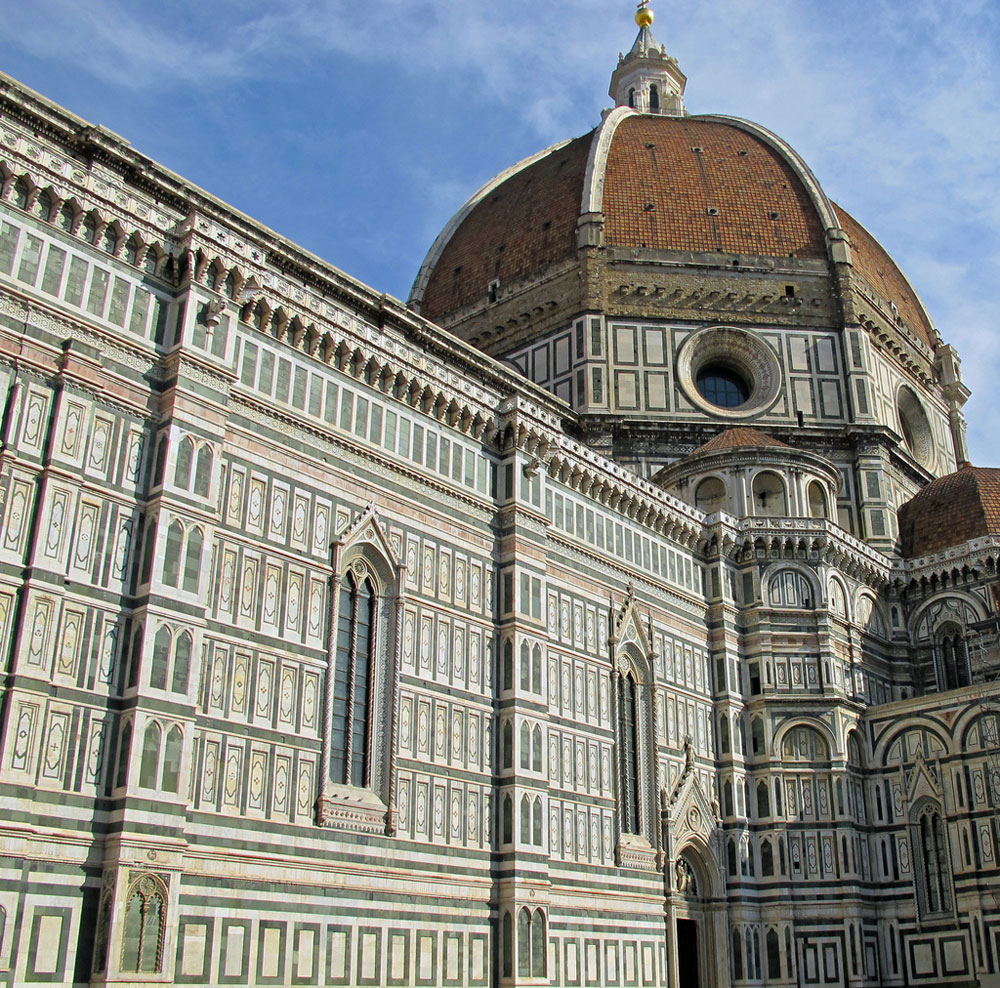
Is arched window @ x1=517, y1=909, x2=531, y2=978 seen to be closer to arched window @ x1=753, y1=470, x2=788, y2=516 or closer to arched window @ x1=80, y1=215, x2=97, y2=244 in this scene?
arched window @ x1=80, y1=215, x2=97, y2=244

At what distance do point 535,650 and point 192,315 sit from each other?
9.80m

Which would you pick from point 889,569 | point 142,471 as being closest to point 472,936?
point 142,471

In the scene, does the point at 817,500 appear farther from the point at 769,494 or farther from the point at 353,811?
→ the point at 353,811

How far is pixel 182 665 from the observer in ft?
59.5

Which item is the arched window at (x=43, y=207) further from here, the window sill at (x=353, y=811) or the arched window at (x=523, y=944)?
the arched window at (x=523, y=944)

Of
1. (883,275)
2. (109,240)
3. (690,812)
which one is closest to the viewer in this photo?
(109,240)

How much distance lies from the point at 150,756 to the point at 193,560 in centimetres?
321

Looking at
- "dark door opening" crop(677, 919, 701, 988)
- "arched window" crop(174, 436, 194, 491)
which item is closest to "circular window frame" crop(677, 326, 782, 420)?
"dark door opening" crop(677, 919, 701, 988)

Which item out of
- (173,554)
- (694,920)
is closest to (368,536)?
(173,554)

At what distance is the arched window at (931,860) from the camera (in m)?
29.1

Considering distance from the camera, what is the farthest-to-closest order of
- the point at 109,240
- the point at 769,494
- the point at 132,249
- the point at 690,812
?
the point at 769,494 < the point at 690,812 < the point at 132,249 < the point at 109,240

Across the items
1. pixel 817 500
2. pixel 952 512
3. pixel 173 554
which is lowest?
pixel 173 554

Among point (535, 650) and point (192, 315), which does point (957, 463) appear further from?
point (192, 315)

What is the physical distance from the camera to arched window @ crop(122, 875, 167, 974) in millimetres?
16312
